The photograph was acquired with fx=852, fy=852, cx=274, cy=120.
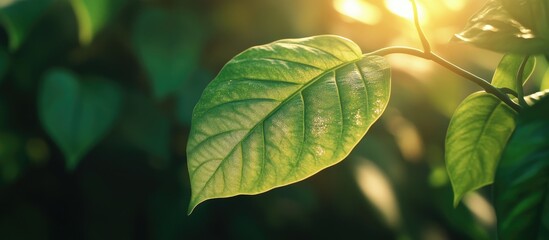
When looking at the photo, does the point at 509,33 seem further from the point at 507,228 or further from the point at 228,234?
the point at 228,234

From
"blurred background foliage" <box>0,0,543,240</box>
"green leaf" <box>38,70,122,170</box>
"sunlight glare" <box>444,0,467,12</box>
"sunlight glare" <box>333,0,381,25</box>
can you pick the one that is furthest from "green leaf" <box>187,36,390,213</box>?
"sunlight glare" <box>444,0,467,12</box>

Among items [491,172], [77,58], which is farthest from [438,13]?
[491,172]

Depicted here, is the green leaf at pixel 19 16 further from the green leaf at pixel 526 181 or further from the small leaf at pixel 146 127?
the green leaf at pixel 526 181

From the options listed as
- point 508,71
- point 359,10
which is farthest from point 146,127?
point 508,71

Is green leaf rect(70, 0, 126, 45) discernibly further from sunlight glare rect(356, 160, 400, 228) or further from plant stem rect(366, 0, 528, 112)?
→ plant stem rect(366, 0, 528, 112)

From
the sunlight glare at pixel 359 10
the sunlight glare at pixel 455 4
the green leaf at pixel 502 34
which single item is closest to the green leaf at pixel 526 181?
the green leaf at pixel 502 34
